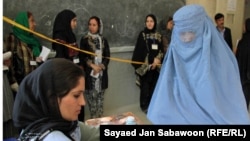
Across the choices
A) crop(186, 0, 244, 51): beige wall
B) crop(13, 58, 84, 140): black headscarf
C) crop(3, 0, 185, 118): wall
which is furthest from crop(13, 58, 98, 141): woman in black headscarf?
crop(186, 0, 244, 51): beige wall

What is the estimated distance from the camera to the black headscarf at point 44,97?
1.02m

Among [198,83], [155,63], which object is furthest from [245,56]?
[198,83]

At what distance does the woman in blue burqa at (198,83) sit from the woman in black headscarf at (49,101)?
0.70m

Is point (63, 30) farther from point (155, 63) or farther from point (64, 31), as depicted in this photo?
point (155, 63)

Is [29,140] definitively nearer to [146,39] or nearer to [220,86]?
[220,86]

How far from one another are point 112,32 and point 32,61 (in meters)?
1.36

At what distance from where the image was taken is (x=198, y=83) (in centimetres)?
163

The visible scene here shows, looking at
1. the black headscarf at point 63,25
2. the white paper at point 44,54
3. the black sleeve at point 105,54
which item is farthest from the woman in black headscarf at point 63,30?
the black sleeve at point 105,54

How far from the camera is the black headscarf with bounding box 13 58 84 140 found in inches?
40.2

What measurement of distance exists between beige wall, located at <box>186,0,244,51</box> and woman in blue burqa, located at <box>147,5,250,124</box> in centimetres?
323

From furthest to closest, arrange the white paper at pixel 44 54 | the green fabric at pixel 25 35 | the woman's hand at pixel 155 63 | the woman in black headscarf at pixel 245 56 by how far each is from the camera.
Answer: the woman's hand at pixel 155 63 → the woman in black headscarf at pixel 245 56 → the white paper at pixel 44 54 → the green fabric at pixel 25 35

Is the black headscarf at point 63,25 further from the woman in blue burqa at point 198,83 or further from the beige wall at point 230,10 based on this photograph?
the beige wall at point 230,10

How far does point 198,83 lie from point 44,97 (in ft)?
2.87

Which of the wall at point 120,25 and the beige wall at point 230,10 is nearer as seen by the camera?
the wall at point 120,25
